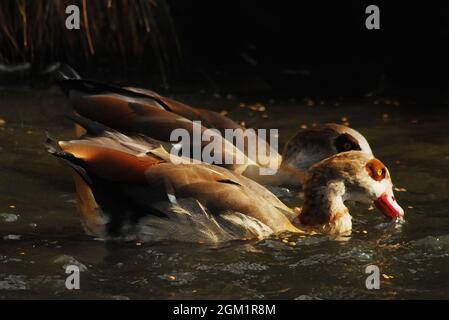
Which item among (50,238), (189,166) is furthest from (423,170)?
(50,238)

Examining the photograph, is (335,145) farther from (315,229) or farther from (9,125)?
(9,125)

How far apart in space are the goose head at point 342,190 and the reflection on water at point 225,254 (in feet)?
0.54

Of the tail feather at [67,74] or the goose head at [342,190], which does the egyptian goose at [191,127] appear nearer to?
the tail feather at [67,74]

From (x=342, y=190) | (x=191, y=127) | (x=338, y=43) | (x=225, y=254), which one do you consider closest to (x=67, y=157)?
(x=225, y=254)

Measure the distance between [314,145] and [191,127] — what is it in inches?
45.2

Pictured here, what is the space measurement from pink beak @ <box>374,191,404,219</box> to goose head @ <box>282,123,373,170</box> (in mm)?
1424

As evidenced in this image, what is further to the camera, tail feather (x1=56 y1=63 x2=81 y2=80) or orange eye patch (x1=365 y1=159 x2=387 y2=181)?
tail feather (x1=56 y1=63 x2=81 y2=80)

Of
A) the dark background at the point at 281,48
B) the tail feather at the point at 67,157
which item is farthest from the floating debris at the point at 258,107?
the tail feather at the point at 67,157

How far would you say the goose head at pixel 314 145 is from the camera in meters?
9.80

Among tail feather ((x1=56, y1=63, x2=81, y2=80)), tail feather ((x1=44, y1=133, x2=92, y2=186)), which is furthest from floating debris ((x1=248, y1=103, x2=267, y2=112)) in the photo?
tail feather ((x1=44, y1=133, x2=92, y2=186))

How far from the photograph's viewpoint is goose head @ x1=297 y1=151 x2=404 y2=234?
8.23 metres

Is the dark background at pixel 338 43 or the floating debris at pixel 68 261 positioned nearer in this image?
the floating debris at pixel 68 261

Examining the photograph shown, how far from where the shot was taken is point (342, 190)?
327 inches

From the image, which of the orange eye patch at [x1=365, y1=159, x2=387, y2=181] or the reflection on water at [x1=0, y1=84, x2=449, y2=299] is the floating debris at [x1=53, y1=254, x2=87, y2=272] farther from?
the orange eye patch at [x1=365, y1=159, x2=387, y2=181]
